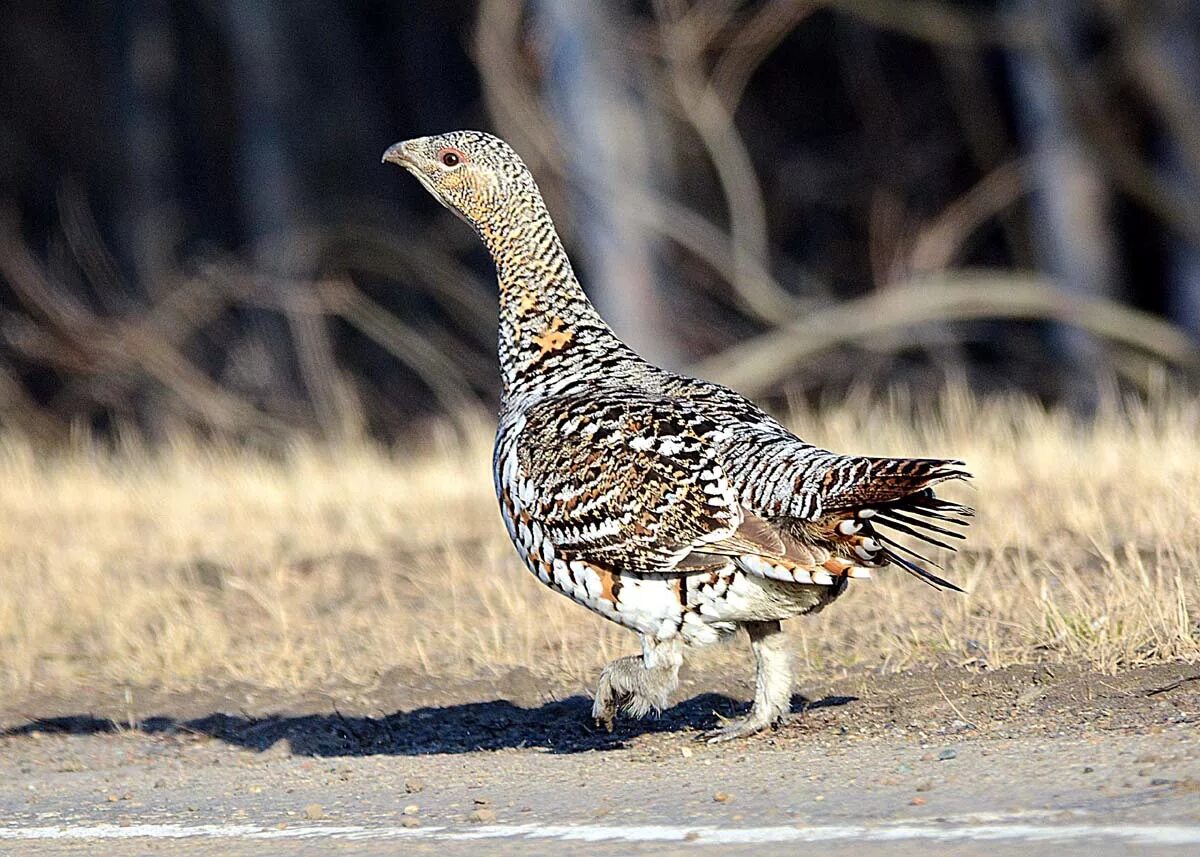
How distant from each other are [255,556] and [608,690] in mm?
5750

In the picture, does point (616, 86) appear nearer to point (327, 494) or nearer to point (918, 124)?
point (327, 494)

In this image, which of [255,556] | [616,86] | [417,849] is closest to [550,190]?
[616,86]

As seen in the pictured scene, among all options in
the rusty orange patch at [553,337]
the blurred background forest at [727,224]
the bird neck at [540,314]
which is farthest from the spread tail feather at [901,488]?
the blurred background forest at [727,224]

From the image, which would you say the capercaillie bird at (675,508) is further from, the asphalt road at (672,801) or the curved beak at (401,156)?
the curved beak at (401,156)

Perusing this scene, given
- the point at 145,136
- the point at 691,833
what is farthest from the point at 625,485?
the point at 145,136

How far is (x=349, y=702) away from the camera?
8.65 metres

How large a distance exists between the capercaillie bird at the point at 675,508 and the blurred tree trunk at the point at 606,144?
11.1 metres

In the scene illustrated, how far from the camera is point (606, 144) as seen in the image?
18297 mm

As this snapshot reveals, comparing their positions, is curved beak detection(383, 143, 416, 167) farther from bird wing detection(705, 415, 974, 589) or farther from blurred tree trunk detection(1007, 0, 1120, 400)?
blurred tree trunk detection(1007, 0, 1120, 400)

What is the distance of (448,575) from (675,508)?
450 cm

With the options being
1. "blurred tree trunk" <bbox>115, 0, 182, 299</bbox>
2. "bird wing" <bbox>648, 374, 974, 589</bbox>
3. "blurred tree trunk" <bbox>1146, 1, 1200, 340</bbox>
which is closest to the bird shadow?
"bird wing" <bbox>648, 374, 974, 589</bbox>

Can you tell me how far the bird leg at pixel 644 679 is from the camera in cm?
664

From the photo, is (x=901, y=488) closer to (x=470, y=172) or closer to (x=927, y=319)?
(x=470, y=172)

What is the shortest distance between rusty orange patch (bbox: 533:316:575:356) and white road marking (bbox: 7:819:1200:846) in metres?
2.39
